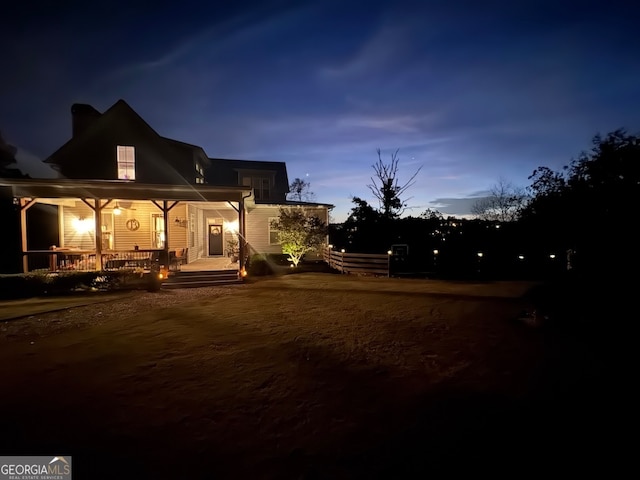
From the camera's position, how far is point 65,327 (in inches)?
290

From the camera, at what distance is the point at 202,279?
13523 millimetres

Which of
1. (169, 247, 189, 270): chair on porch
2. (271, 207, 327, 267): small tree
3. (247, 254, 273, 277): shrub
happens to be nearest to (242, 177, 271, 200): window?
(271, 207, 327, 267): small tree

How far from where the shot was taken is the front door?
848 inches

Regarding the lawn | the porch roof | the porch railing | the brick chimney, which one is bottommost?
the lawn

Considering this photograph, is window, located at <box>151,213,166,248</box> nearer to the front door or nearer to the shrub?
the front door

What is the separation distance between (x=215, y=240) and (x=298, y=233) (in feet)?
21.8

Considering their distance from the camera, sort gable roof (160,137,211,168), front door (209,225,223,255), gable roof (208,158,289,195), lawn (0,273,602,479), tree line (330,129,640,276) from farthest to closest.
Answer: gable roof (208,158,289,195) → front door (209,225,223,255) → gable roof (160,137,211,168) → tree line (330,129,640,276) → lawn (0,273,602,479)

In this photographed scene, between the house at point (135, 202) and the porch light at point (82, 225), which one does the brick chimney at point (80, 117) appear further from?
the porch light at point (82, 225)

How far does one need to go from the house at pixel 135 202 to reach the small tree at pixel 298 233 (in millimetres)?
1886

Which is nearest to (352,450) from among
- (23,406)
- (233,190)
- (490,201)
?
(23,406)

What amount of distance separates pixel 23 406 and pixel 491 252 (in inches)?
770

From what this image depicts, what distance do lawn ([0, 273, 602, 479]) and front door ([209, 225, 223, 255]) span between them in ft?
45.1

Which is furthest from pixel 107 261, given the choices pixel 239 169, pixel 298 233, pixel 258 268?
pixel 239 169

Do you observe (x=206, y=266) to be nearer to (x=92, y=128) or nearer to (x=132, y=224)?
(x=132, y=224)
